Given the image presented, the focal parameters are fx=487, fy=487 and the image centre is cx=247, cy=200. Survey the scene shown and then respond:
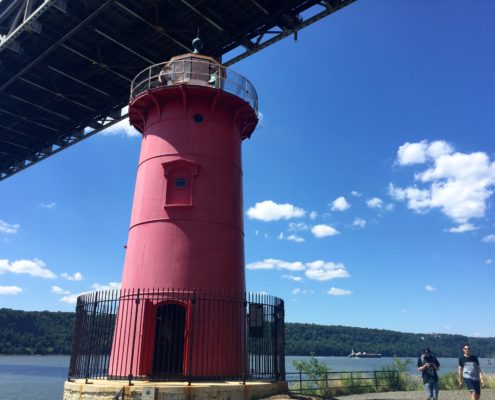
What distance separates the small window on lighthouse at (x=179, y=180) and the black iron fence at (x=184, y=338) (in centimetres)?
280

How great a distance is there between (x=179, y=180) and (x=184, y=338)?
4556 millimetres

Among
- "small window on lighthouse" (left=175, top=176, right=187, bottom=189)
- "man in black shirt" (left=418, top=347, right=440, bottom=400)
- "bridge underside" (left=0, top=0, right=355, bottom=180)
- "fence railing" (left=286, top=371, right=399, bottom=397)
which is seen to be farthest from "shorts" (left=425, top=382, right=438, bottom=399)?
"bridge underside" (left=0, top=0, right=355, bottom=180)

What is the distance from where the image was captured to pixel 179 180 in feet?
47.8

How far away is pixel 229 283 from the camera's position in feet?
45.9

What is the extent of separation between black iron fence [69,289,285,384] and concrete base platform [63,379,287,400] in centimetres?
88

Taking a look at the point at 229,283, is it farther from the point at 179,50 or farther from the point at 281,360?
the point at 179,50

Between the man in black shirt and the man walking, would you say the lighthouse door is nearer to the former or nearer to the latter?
the man in black shirt

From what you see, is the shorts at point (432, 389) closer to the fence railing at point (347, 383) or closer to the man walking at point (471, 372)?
the man walking at point (471, 372)

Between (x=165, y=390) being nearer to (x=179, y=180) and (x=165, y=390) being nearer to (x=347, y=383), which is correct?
(x=179, y=180)

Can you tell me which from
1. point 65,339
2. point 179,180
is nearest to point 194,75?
point 179,180

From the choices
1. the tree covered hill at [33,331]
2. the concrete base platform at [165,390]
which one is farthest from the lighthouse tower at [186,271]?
the tree covered hill at [33,331]

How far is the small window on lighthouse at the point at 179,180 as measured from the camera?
47.1 ft

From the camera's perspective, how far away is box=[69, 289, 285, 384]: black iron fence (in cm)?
1225

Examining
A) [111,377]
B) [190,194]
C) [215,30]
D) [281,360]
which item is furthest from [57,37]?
[281,360]
